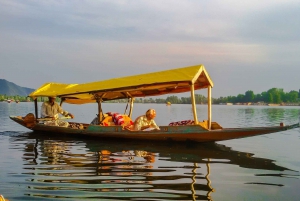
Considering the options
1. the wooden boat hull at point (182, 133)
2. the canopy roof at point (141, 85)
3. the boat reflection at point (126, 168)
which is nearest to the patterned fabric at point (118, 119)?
the wooden boat hull at point (182, 133)

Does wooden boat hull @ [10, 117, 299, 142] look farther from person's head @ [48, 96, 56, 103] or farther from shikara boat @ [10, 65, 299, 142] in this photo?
person's head @ [48, 96, 56, 103]

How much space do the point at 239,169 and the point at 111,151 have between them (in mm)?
4227

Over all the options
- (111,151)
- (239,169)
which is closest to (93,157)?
(111,151)

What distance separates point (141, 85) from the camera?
12000 millimetres

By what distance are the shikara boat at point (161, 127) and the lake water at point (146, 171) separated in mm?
439

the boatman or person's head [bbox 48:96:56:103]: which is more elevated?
person's head [bbox 48:96:56:103]

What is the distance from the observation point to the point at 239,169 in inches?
332

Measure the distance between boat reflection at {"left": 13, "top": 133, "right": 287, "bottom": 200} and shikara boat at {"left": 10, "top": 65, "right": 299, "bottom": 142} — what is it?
1.37 feet

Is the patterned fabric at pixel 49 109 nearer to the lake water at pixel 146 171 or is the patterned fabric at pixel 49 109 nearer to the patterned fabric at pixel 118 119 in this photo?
the lake water at pixel 146 171

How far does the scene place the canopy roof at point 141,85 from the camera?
11.4 metres

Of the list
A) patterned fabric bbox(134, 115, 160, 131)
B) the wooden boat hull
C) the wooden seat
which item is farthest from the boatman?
patterned fabric bbox(134, 115, 160, 131)

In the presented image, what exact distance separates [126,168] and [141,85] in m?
4.32

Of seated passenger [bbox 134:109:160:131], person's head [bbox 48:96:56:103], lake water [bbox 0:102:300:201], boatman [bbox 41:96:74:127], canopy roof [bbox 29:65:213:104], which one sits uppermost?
canopy roof [bbox 29:65:213:104]

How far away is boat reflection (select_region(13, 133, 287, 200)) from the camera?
6168 mm
